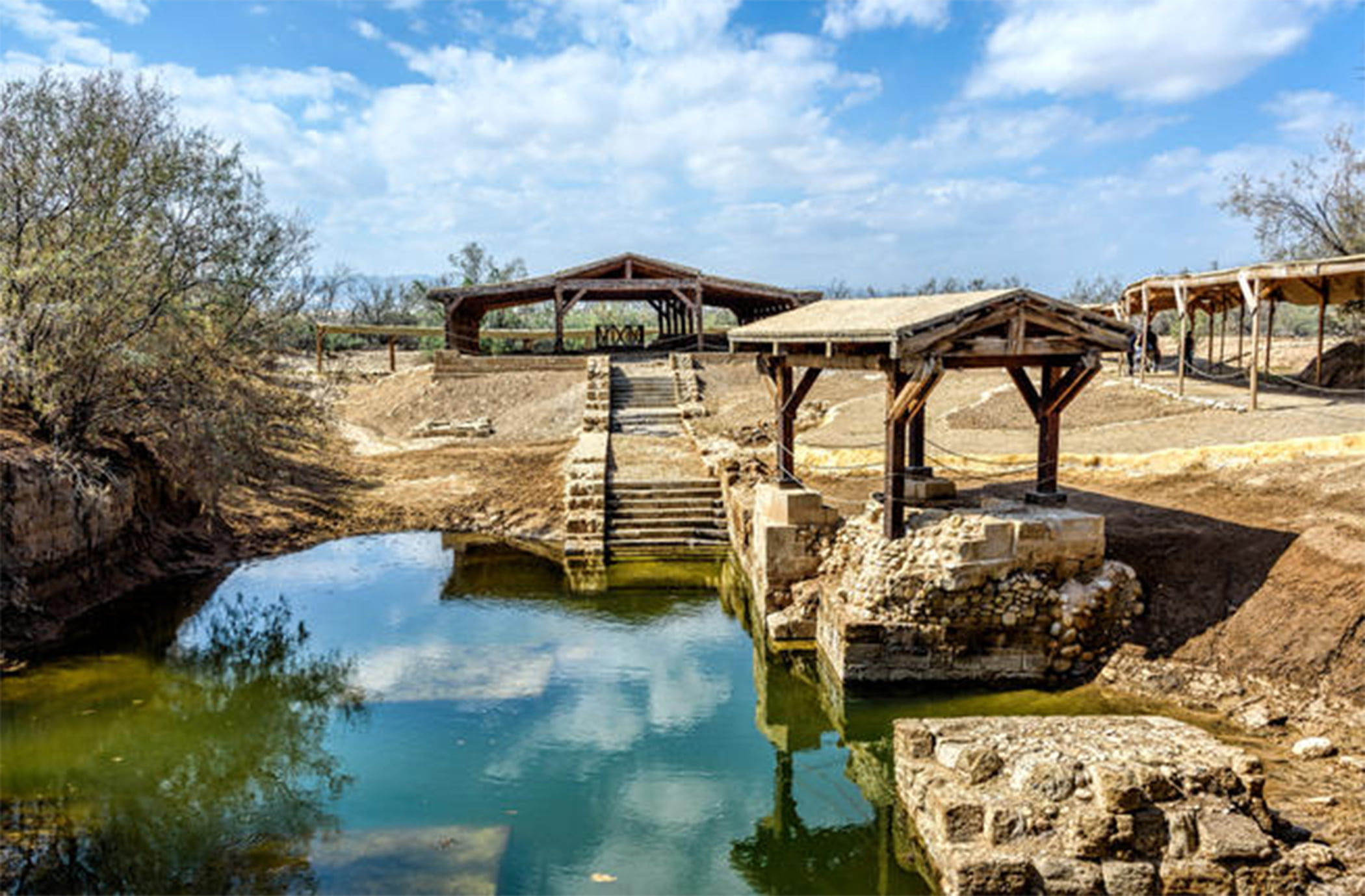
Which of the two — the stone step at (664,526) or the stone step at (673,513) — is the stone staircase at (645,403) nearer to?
the stone step at (673,513)

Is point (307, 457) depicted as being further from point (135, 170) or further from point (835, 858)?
point (835, 858)

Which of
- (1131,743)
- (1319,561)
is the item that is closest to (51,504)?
(1131,743)

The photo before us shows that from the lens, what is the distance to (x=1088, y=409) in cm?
1834

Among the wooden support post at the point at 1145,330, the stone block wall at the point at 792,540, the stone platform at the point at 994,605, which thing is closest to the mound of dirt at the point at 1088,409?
the wooden support post at the point at 1145,330

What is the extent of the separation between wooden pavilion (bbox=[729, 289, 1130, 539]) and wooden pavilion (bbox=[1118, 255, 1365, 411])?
22.7ft

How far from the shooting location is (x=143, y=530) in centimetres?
1480

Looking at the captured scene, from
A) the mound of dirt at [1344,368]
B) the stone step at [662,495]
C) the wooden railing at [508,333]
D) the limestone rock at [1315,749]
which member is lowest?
the limestone rock at [1315,749]

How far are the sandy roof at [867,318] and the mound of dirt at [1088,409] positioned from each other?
6.38m

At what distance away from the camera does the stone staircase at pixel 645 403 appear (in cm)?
2266

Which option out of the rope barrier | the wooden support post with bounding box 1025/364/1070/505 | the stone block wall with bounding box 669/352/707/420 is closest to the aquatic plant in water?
the wooden support post with bounding box 1025/364/1070/505

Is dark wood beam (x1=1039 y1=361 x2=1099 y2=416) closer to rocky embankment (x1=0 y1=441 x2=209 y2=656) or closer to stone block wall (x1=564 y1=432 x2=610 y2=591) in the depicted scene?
stone block wall (x1=564 y1=432 x2=610 y2=591)

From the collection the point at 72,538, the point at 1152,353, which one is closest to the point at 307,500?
the point at 72,538

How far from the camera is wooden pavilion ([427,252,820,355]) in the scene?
29641 mm

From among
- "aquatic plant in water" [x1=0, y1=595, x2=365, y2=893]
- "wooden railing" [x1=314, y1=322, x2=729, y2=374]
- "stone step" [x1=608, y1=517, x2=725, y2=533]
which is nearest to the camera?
"aquatic plant in water" [x1=0, y1=595, x2=365, y2=893]
